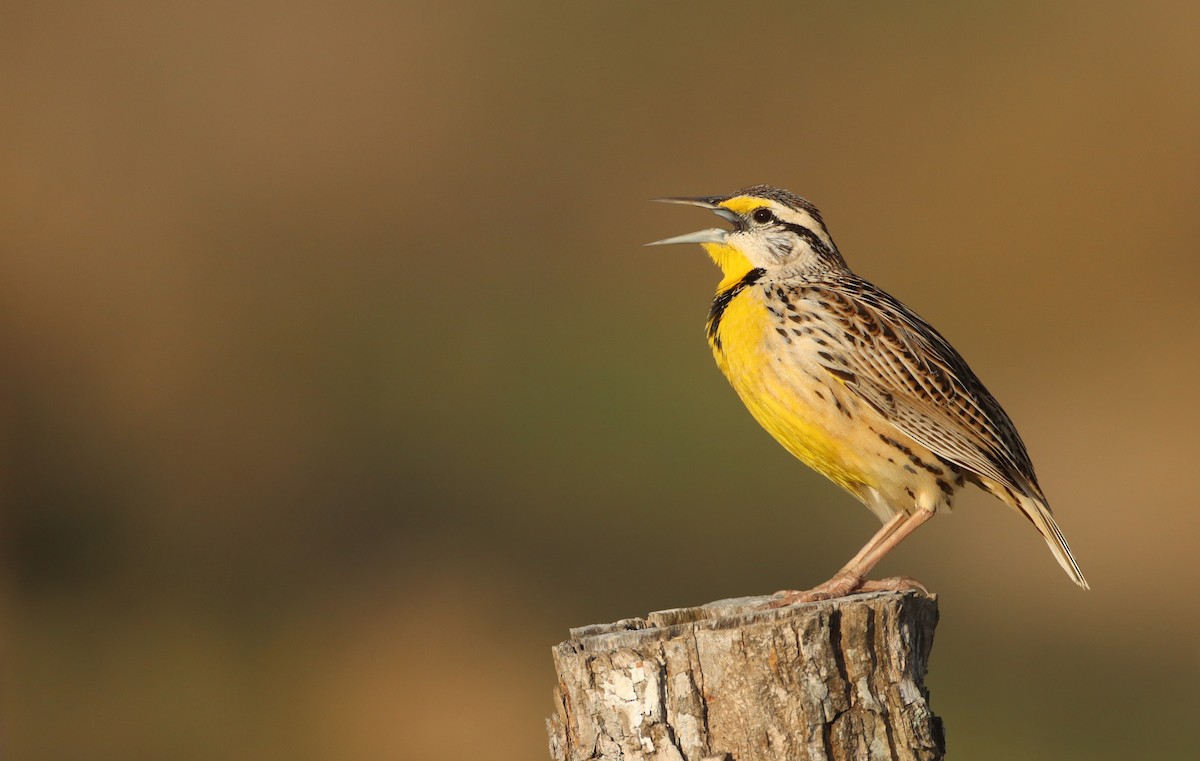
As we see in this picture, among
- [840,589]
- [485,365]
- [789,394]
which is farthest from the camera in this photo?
[485,365]

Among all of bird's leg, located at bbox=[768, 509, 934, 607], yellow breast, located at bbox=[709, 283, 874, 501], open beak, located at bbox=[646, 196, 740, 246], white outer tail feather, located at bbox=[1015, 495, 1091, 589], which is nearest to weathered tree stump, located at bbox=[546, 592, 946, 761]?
bird's leg, located at bbox=[768, 509, 934, 607]

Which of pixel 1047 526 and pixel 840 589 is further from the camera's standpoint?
pixel 1047 526

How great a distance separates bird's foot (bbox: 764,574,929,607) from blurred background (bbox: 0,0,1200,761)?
262 cm

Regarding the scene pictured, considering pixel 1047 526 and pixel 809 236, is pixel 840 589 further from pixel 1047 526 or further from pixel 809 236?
pixel 809 236

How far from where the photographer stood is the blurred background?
6484mm

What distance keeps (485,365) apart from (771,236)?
19.3 ft

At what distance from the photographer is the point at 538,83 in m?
11.8

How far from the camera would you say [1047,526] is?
3271 mm

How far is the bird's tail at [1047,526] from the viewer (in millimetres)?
3230

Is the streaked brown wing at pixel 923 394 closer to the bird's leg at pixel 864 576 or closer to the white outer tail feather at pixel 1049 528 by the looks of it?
the white outer tail feather at pixel 1049 528

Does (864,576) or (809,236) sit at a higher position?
(809,236)

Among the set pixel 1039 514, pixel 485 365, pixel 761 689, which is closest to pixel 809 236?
pixel 1039 514

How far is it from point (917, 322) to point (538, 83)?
8.75 m

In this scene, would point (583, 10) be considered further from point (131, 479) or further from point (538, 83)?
point (131, 479)
